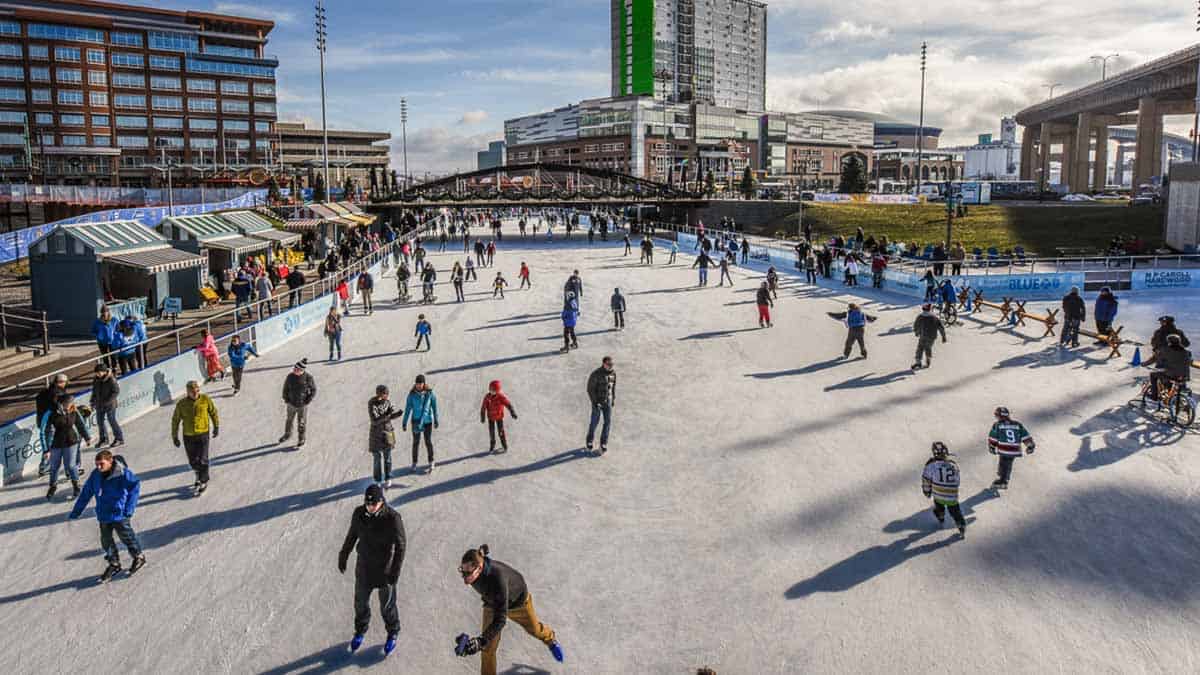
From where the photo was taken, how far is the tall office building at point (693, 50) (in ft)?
569

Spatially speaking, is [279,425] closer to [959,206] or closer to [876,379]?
[876,379]

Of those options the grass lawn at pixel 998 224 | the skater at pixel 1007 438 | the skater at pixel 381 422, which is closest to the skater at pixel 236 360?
the skater at pixel 381 422

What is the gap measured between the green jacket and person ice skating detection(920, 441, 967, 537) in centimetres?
901

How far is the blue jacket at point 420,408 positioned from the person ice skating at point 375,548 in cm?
431

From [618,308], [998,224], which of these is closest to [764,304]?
[618,308]

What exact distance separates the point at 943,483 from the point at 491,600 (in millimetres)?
5741

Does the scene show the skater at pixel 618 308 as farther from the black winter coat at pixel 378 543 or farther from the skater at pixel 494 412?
the black winter coat at pixel 378 543

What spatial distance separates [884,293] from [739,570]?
2404 centimetres

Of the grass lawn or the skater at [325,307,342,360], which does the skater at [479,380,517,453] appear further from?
the grass lawn

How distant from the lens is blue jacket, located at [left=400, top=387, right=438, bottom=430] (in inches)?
439

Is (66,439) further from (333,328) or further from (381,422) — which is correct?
(333,328)

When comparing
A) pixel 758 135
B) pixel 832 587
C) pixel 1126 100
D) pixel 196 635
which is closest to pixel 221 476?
pixel 196 635

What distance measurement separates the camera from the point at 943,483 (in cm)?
916

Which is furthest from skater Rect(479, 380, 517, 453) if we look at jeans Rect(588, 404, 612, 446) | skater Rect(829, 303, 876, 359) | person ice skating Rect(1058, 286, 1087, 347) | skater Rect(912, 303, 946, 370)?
person ice skating Rect(1058, 286, 1087, 347)
